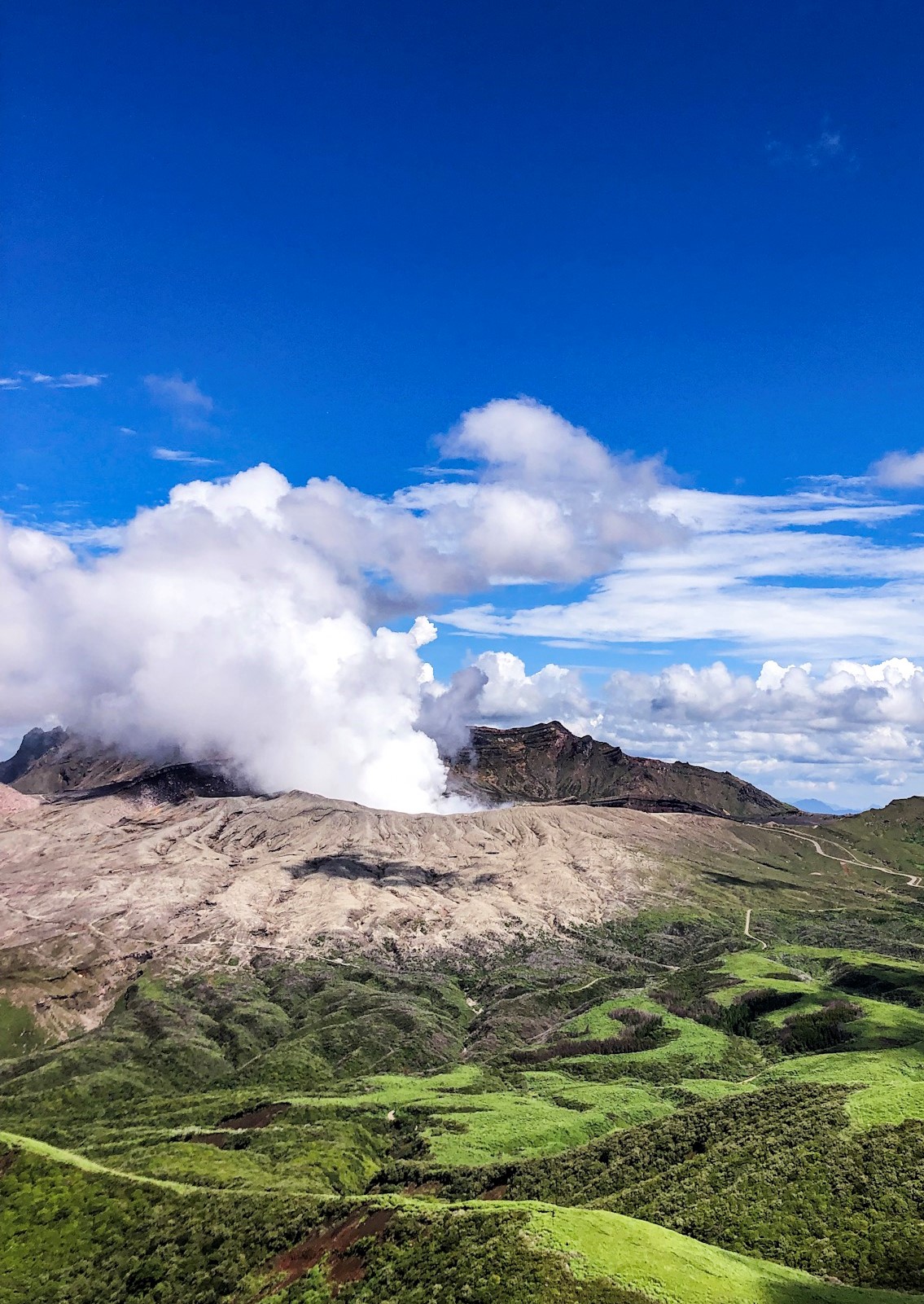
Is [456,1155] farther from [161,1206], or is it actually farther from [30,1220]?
[30,1220]

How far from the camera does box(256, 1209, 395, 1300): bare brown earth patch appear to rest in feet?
272

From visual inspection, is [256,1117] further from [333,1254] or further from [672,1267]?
[672,1267]

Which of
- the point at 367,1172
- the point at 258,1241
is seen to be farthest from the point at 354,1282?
the point at 367,1172

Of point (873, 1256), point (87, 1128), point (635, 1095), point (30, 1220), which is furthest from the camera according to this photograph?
point (87, 1128)

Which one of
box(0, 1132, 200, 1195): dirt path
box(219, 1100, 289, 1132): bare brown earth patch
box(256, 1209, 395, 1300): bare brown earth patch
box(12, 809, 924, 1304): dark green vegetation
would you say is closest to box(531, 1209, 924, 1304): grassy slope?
box(12, 809, 924, 1304): dark green vegetation

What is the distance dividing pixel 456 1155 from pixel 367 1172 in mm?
18592

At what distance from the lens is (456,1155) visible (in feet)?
462

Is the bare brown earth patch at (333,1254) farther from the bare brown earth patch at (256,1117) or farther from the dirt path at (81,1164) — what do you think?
the bare brown earth patch at (256,1117)

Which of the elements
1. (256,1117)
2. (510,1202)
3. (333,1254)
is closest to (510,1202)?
(510,1202)

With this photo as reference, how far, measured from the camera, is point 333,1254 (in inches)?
3415

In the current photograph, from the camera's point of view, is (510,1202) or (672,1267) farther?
(510,1202)

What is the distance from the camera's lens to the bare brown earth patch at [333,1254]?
82.9 m

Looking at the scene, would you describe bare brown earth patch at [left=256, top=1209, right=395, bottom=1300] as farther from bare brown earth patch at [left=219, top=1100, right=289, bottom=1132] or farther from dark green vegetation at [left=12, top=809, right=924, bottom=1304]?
bare brown earth patch at [left=219, top=1100, right=289, bottom=1132]

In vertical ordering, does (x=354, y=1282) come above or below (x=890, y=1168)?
below
